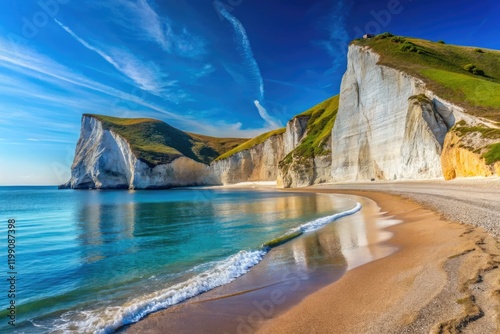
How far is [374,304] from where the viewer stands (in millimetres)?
4660

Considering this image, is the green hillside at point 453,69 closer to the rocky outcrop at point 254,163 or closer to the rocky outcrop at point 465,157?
the rocky outcrop at point 465,157

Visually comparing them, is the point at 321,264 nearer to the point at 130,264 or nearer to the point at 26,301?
the point at 130,264

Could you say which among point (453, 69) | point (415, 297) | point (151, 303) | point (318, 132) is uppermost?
point (453, 69)

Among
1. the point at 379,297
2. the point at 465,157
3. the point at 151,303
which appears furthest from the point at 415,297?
the point at 465,157

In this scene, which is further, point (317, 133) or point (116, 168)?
point (116, 168)

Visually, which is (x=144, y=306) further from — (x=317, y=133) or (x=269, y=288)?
(x=317, y=133)

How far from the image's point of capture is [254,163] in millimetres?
99500

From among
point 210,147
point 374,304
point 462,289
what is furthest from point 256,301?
point 210,147

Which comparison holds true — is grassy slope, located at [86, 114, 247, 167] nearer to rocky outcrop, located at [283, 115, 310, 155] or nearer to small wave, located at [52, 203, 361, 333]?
rocky outcrop, located at [283, 115, 310, 155]

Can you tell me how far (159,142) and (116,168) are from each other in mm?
23611

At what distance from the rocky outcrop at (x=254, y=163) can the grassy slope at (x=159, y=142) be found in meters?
20.0

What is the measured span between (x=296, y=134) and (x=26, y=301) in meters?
77.7

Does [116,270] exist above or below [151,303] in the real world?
below

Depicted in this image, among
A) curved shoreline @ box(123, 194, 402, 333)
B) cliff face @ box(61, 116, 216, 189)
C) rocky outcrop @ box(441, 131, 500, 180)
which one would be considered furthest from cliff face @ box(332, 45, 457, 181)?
cliff face @ box(61, 116, 216, 189)
